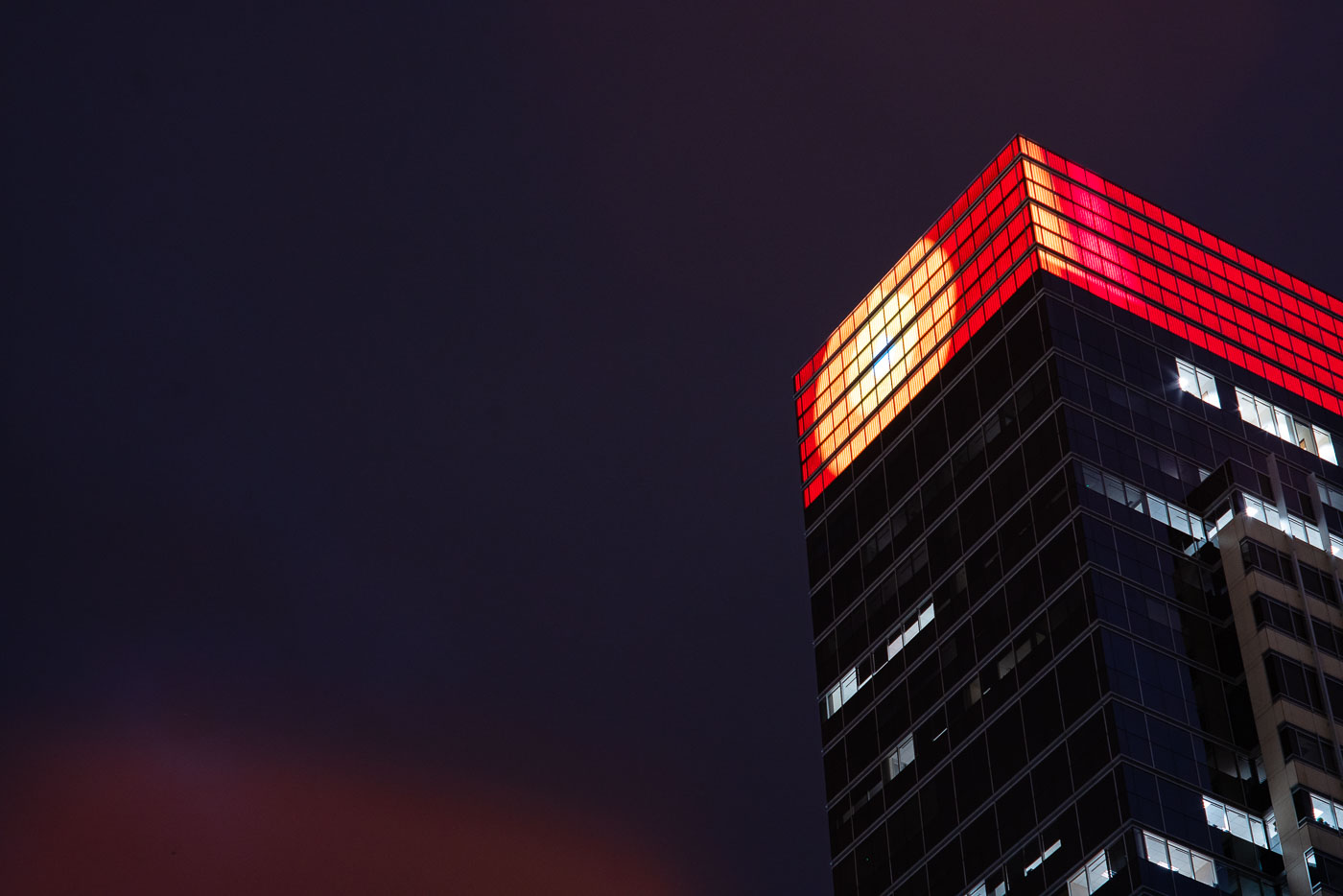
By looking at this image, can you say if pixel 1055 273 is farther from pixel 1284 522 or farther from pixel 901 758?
pixel 901 758

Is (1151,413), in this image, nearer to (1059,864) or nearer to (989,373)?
(989,373)

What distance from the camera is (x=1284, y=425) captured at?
161m

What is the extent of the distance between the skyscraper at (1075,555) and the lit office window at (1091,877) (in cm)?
17

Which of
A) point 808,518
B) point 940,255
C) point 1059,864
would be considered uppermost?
point 940,255

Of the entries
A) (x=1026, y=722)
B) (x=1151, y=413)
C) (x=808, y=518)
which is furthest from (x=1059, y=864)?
(x=808, y=518)

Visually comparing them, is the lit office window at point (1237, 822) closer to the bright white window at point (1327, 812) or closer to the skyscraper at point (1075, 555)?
the skyscraper at point (1075, 555)

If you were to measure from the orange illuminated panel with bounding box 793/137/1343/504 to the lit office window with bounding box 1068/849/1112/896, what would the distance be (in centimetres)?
4615

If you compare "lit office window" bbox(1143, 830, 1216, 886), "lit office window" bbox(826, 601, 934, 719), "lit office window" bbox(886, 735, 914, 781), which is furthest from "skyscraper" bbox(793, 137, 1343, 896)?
"lit office window" bbox(886, 735, 914, 781)

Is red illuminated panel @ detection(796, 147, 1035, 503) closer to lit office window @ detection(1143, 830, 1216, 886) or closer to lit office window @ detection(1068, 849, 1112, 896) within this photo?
A: lit office window @ detection(1068, 849, 1112, 896)

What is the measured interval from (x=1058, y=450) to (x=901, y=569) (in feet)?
53.1

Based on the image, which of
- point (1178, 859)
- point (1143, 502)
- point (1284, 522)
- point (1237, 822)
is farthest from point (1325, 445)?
point (1178, 859)

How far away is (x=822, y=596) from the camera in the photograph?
549 feet

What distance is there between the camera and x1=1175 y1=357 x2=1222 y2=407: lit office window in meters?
158

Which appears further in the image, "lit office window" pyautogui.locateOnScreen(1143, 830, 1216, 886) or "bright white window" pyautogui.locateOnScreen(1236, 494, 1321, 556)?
"bright white window" pyautogui.locateOnScreen(1236, 494, 1321, 556)
